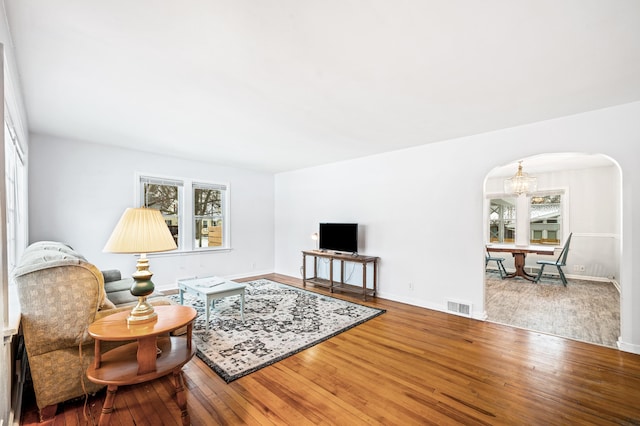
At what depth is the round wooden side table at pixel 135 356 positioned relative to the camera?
5.27ft

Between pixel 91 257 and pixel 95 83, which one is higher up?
pixel 95 83

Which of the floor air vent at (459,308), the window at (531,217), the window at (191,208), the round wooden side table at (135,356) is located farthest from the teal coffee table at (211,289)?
the window at (531,217)

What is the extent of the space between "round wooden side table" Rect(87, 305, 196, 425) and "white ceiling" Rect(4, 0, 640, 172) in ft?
6.03

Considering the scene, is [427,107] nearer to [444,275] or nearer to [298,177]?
[444,275]

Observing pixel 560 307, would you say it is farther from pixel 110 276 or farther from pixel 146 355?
pixel 110 276

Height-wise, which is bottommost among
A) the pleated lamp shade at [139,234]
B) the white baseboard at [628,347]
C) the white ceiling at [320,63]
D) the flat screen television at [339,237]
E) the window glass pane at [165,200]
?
the white baseboard at [628,347]

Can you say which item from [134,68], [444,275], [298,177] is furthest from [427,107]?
[298,177]

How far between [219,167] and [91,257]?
2.63 metres

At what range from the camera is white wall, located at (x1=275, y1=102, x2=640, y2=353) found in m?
2.77

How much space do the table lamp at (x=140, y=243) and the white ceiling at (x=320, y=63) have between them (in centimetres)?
116

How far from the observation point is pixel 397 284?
4.52m

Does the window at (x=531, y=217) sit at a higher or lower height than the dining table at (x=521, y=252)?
higher

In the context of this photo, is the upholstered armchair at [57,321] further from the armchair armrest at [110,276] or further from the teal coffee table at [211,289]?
the armchair armrest at [110,276]

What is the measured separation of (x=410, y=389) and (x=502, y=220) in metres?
6.76
